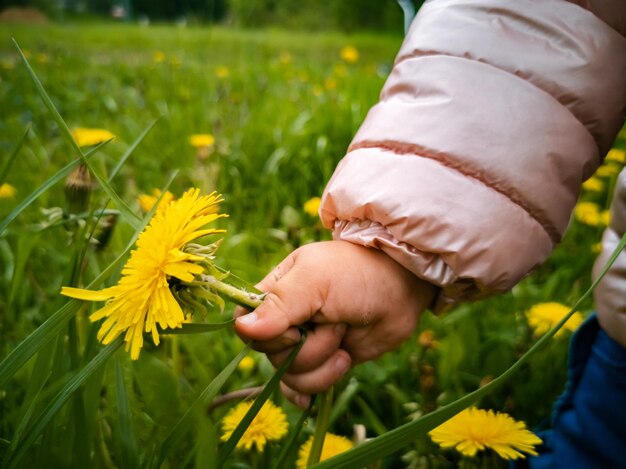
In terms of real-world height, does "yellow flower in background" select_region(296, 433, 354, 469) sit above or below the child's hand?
below

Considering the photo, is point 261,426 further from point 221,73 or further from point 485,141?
point 221,73

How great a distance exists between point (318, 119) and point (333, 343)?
3.90ft

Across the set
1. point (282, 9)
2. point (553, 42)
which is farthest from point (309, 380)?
point (282, 9)

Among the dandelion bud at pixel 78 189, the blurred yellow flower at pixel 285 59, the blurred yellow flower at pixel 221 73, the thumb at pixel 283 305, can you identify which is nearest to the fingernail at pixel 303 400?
the thumb at pixel 283 305

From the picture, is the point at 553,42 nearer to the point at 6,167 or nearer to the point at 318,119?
the point at 6,167

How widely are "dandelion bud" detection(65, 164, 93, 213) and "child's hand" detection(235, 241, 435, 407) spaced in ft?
0.92

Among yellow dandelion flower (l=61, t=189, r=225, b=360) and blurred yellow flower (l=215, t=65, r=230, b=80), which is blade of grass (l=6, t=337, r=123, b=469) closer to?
yellow dandelion flower (l=61, t=189, r=225, b=360)

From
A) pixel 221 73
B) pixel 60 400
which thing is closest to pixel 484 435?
pixel 60 400

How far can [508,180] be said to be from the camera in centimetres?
60

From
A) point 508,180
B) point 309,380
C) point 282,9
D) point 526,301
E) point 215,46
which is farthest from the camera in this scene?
point 282,9

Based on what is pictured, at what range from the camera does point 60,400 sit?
42cm

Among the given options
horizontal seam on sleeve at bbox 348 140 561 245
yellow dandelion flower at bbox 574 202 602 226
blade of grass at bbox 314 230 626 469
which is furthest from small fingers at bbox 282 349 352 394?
yellow dandelion flower at bbox 574 202 602 226

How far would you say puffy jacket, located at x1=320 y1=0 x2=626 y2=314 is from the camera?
1.90 ft

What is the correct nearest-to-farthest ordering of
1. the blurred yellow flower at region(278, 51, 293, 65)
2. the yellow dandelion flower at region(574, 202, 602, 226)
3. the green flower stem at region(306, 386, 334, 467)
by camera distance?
the green flower stem at region(306, 386, 334, 467)
the yellow dandelion flower at region(574, 202, 602, 226)
the blurred yellow flower at region(278, 51, 293, 65)
